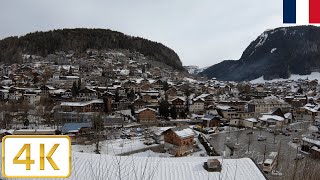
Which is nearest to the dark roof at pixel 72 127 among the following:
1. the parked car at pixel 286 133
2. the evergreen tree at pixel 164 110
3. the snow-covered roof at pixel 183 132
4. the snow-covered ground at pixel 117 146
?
the snow-covered ground at pixel 117 146

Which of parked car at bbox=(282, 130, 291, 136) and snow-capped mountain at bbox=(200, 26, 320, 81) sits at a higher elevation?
snow-capped mountain at bbox=(200, 26, 320, 81)

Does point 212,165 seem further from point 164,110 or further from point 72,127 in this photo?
point 164,110

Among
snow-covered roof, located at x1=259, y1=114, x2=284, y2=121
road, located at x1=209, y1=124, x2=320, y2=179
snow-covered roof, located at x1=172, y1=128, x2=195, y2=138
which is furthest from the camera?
snow-covered roof, located at x1=259, y1=114, x2=284, y2=121

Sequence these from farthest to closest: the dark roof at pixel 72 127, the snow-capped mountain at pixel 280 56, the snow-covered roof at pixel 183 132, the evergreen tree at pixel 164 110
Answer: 1. the snow-capped mountain at pixel 280 56
2. the evergreen tree at pixel 164 110
3. the dark roof at pixel 72 127
4. the snow-covered roof at pixel 183 132

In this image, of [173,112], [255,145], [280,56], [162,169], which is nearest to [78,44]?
[173,112]

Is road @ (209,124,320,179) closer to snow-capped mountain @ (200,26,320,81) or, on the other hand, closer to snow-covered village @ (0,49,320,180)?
snow-covered village @ (0,49,320,180)

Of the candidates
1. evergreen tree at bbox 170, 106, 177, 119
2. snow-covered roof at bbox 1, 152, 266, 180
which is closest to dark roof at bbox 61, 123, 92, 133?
A: evergreen tree at bbox 170, 106, 177, 119

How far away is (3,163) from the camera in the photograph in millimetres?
642

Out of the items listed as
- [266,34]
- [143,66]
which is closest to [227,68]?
[266,34]

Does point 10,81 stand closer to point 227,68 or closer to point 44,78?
point 44,78

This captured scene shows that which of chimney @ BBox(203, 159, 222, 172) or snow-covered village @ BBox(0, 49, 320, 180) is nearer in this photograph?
chimney @ BBox(203, 159, 222, 172)

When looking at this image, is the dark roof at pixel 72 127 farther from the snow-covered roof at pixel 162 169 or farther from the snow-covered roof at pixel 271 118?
the snow-covered roof at pixel 162 169

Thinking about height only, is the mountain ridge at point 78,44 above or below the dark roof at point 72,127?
above

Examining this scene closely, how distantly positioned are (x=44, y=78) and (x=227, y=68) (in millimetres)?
35454
